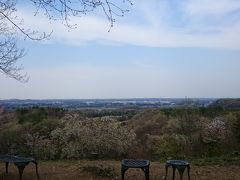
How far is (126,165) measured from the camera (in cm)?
849

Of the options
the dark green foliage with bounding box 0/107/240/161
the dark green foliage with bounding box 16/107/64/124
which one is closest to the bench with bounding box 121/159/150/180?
the dark green foliage with bounding box 0/107/240/161

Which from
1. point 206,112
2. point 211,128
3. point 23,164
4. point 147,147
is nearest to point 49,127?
point 147,147

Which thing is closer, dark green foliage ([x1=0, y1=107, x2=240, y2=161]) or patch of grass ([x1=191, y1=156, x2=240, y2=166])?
patch of grass ([x1=191, y1=156, x2=240, y2=166])

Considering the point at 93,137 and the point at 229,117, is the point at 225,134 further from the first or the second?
the point at 93,137

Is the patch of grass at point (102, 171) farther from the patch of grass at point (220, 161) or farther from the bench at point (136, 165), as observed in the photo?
the patch of grass at point (220, 161)

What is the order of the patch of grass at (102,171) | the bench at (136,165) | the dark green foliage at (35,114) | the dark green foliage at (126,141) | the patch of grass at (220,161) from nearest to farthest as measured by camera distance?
the bench at (136,165) < the patch of grass at (102,171) < the patch of grass at (220,161) < the dark green foliage at (126,141) < the dark green foliage at (35,114)

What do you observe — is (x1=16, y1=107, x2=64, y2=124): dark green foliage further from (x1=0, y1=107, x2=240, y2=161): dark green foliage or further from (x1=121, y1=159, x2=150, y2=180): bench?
(x1=121, y1=159, x2=150, y2=180): bench

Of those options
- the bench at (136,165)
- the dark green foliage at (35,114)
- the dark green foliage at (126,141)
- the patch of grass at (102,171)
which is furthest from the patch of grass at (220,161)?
the dark green foliage at (35,114)

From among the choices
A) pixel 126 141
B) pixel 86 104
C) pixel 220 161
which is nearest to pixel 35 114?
pixel 126 141

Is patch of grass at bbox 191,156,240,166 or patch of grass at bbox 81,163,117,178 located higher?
patch of grass at bbox 81,163,117,178

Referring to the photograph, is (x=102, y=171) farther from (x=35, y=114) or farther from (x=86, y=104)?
(x=86, y=104)

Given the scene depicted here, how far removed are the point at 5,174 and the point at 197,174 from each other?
448cm

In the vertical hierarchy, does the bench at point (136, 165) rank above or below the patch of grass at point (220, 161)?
above

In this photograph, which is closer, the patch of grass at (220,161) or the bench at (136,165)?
the bench at (136,165)
